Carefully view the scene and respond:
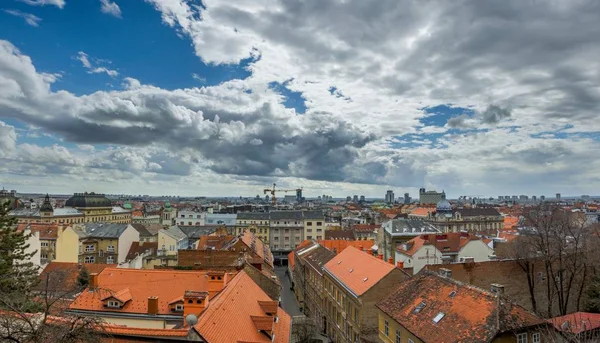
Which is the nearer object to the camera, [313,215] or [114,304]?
[114,304]

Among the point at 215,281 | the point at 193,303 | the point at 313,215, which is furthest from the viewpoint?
the point at 313,215

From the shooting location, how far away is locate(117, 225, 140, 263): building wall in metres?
75.5

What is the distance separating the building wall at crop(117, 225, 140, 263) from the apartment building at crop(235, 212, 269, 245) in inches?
Result: 1504

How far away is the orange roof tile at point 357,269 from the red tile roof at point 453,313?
4.37m

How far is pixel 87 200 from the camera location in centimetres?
16175

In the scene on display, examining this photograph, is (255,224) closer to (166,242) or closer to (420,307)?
(166,242)

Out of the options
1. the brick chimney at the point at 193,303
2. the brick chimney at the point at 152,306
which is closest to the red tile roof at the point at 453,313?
the brick chimney at the point at 193,303

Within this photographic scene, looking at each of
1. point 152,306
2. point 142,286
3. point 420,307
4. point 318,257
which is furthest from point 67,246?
point 420,307

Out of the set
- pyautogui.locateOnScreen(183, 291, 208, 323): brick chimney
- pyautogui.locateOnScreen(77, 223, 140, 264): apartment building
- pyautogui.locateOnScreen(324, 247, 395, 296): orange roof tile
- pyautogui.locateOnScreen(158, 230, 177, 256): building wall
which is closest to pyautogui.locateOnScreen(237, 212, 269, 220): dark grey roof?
pyautogui.locateOnScreen(158, 230, 177, 256): building wall

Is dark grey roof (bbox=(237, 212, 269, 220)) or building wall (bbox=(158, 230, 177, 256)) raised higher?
dark grey roof (bbox=(237, 212, 269, 220))

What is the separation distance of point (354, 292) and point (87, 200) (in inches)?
5999

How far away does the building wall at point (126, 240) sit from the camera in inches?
2972

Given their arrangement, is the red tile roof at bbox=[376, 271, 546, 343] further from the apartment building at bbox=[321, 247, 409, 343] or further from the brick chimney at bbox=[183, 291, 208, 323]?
the brick chimney at bbox=[183, 291, 208, 323]

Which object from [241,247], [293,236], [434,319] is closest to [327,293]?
[241,247]
